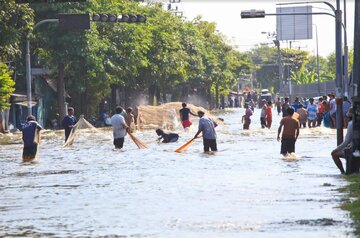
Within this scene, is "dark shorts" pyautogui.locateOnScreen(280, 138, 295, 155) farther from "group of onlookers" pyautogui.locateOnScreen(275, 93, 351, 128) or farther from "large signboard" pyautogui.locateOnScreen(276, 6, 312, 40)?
"large signboard" pyautogui.locateOnScreen(276, 6, 312, 40)

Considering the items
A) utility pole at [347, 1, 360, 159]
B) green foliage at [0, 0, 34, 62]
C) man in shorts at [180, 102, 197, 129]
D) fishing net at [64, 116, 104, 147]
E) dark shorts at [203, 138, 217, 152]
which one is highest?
green foliage at [0, 0, 34, 62]

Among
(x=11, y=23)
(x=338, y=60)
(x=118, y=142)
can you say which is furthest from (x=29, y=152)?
(x=11, y=23)

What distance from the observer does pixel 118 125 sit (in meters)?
33.8

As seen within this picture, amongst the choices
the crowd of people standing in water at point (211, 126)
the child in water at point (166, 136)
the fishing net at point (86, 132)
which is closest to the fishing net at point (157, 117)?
the fishing net at point (86, 132)

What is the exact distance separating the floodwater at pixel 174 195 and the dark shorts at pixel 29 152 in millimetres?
304

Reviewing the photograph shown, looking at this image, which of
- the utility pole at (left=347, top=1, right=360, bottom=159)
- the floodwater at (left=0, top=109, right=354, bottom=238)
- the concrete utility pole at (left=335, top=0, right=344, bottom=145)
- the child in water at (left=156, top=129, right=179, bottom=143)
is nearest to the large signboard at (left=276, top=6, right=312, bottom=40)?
the child in water at (left=156, top=129, right=179, bottom=143)

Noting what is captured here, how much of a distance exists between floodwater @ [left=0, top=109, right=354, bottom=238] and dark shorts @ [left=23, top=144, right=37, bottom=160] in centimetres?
30

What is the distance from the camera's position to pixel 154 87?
89.6 m

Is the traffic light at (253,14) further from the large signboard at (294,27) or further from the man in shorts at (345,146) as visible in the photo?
the large signboard at (294,27)

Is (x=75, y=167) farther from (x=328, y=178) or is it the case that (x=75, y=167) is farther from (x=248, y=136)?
(x=248, y=136)

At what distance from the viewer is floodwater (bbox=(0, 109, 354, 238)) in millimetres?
14109

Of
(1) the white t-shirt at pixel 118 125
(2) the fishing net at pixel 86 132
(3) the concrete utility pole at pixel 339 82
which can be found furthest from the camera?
(2) the fishing net at pixel 86 132

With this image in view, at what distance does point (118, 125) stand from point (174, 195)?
48.9 ft

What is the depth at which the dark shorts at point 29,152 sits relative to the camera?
29.7 m
